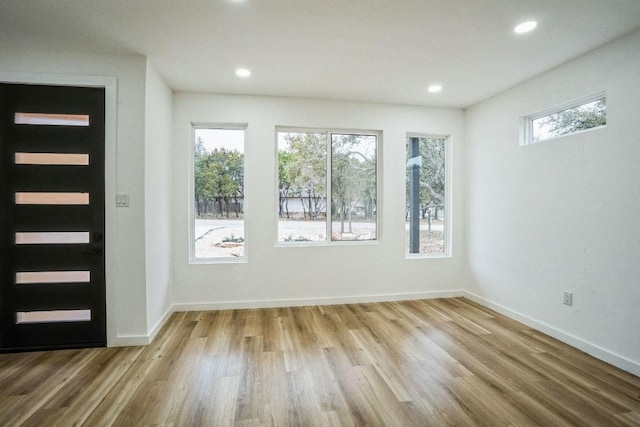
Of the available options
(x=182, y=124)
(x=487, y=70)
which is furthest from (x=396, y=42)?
(x=182, y=124)

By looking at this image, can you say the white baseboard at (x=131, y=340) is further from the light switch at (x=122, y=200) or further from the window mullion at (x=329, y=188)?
the window mullion at (x=329, y=188)

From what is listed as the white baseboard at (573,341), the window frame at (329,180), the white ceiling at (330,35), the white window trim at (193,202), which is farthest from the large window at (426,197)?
the white window trim at (193,202)

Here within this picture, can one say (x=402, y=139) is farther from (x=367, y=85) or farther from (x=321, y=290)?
(x=321, y=290)

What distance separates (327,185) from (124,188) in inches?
93.5

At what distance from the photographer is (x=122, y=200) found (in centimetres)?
282

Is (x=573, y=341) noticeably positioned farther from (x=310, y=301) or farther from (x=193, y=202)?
(x=193, y=202)

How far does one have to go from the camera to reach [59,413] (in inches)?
75.3

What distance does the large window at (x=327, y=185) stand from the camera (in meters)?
4.09

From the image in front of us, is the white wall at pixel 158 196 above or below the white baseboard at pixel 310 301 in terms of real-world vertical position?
above

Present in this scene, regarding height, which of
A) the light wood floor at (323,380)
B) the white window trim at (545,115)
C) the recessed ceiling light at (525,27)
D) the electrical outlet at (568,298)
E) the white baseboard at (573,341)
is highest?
the recessed ceiling light at (525,27)

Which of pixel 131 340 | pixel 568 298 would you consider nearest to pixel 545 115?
pixel 568 298

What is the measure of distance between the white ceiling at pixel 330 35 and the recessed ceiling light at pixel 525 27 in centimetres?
5

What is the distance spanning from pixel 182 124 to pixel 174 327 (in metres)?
2.41

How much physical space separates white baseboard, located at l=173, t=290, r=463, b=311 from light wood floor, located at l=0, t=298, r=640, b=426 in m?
0.48
